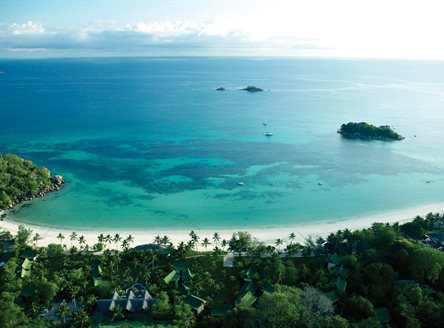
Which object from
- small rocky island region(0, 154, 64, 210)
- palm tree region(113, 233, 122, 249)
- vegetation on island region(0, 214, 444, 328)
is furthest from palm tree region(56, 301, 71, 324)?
small rocky island region(0, 154, 64, 210)

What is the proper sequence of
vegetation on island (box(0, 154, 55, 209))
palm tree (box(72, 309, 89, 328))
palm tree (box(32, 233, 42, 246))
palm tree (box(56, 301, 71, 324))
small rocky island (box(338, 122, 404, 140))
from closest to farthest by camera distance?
palm tree (box(72, 309, 89, 328))
palm tree (box(56, 301, 71, 324))
palm tree (box(32, 233, 42, 246))
vegetation on island (box(0, 154, 55, 209))
small rocky island (box(338, 122, 404, 140))

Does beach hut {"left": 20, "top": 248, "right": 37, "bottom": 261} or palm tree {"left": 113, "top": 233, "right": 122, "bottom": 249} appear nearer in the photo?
beach hut {"left": 20, "top": 248, "right": 37, "bottom": 261}

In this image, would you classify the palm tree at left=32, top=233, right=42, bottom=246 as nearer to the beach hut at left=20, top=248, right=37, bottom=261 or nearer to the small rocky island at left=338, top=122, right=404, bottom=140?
the beach hut at left=20, top=248, right=37, bottom=261

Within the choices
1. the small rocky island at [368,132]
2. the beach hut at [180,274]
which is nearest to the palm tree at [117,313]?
the beach hut at [180,274]

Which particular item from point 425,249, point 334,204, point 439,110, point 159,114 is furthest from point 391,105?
point 425,249

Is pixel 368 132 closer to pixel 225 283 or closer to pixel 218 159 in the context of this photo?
pixel 218 159

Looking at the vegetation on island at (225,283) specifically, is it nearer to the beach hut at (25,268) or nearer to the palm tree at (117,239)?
the beach hut at (25,268)

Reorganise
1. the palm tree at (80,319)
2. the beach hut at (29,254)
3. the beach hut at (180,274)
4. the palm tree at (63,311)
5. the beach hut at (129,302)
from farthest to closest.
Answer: the beach hut at (29,254) → the beach hut at (180,274) → the beach hut at (129,302) → the palm tree at (63,311) → the palm tree at (80,319)

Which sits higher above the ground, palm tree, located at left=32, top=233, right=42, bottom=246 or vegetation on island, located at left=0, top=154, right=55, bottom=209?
vegetation on island, located at left=0, top=154, right=55, bottom=209
